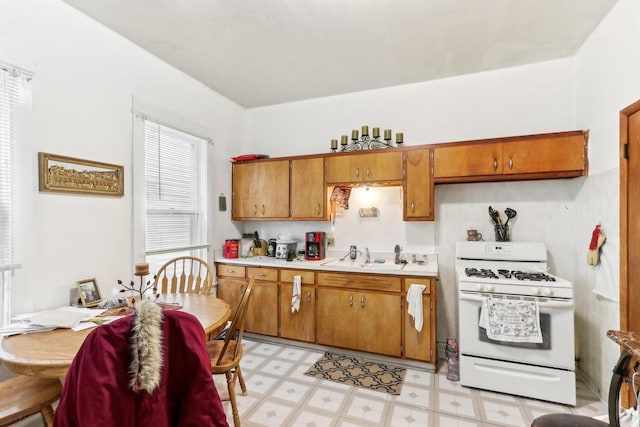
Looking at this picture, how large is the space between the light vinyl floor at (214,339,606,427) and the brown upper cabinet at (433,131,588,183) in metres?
1.81


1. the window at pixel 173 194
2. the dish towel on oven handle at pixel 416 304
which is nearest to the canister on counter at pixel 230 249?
the window at pixel 173 194

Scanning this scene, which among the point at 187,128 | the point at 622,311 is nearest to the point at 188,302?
the point at 187,128

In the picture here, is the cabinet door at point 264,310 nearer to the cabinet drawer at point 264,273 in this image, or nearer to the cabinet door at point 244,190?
the cabinet drawer at point 264,273

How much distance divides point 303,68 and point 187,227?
208 centimetres

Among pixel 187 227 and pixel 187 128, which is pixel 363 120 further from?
pixel 187 227

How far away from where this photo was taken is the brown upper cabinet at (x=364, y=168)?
3174 millimetres

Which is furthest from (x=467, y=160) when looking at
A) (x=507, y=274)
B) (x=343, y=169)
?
(x=343, y=169)

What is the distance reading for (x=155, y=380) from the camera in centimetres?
103

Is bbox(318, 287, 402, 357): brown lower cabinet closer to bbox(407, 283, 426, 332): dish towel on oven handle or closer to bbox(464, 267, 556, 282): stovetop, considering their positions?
bbox(407, 283, 426, 332): dish towel on oven handle

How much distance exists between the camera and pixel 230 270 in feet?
11.9

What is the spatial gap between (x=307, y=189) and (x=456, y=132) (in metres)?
1.71

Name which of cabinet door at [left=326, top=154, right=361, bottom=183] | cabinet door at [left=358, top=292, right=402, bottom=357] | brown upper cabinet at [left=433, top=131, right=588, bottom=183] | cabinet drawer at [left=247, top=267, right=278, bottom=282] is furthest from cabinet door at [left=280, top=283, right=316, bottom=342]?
brown upper cabinet at [left=433, top=131, right=588, bottom=183]

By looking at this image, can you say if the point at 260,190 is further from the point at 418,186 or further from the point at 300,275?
the point at 418,186

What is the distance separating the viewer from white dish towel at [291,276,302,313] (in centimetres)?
323
